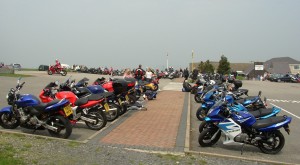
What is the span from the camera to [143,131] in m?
9.00

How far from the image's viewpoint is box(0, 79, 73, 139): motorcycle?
8008 millimetres

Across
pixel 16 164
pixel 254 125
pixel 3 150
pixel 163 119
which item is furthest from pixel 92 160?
pixel 163 119

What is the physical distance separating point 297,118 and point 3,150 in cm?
1086

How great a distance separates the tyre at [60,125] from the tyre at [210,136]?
9.92 ft

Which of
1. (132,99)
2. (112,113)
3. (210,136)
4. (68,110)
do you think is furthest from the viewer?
(132,99)

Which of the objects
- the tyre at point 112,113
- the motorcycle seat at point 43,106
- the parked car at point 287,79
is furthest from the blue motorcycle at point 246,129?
the parked car at point 287,79

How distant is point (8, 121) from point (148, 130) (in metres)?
3.61

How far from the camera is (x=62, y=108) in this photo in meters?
8.07

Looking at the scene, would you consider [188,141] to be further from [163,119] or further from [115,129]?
[163,119]

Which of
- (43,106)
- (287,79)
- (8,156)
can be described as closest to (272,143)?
(43,106)

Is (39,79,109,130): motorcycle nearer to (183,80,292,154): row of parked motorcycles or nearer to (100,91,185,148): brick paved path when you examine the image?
(100,91,185,148): brick paved path

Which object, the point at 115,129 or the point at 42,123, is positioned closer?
the point at 42,123

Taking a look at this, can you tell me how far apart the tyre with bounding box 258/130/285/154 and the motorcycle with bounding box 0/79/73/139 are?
14.4 feet

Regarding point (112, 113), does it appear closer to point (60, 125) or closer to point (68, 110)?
point (68, 110)
